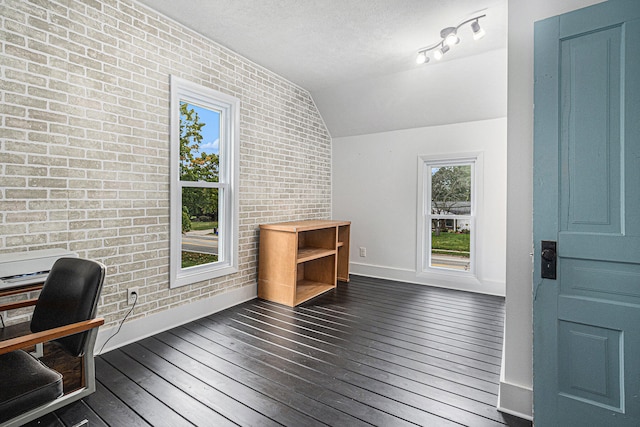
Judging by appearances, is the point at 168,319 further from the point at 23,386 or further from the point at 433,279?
the point at 433,279

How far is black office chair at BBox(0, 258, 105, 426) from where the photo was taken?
133 cm

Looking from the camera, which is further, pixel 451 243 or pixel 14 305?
pixel 451 243

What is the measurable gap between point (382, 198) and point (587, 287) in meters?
3.62

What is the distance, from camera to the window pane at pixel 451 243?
458 cm

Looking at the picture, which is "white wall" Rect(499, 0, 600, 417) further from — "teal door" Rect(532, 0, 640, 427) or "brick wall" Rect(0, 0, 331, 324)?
"brick wall" Rect(0, 0, 331, 324)

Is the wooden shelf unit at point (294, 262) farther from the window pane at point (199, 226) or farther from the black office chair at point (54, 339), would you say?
the black office chair at point (54, 339)

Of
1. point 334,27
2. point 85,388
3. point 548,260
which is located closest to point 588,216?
point 548,260

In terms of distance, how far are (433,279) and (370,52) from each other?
10.5 ft

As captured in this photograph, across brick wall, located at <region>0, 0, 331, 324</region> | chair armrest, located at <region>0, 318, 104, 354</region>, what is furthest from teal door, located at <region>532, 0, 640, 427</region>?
brick wall, located at <region>0, 0, 331, 324</region>

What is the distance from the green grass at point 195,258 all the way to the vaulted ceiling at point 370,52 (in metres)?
2.29

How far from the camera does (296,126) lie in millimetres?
4699

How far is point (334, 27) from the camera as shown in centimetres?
305

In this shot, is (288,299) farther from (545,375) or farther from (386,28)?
(386,28)

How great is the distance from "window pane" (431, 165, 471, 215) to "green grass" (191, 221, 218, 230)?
3.18 m
